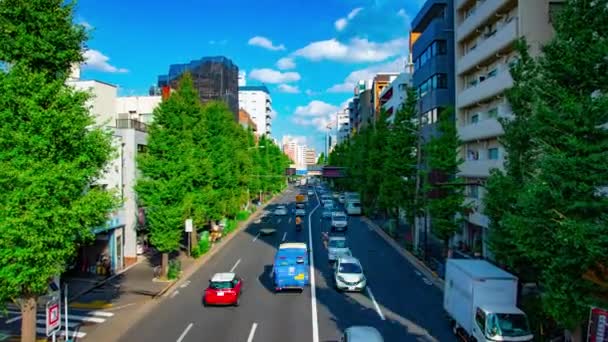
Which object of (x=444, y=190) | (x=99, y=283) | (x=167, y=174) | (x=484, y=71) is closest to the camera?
(x=99, y=283)

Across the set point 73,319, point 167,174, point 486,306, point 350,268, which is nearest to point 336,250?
point 350,268

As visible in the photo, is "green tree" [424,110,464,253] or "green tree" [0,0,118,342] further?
"green tree" [424,110,464,253]

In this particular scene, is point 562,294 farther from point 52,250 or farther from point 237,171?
point 237,171

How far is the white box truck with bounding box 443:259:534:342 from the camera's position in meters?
15.4

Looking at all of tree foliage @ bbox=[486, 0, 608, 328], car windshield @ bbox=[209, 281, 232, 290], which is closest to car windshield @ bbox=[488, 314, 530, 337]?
tree foliage @ bbox=[486, 0, 608, 328]

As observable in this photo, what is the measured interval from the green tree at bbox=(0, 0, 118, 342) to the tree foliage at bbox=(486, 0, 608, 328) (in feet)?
43.9

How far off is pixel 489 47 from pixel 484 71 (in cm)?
310

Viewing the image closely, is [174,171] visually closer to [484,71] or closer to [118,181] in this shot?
[118,181]

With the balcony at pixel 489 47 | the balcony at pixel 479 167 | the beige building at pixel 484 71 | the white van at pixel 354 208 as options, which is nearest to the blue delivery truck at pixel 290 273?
the beige building at pixel 484 71

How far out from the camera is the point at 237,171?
50.4 m

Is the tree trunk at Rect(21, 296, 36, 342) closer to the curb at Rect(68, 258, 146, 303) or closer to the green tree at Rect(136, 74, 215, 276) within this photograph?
the curb at Rect(68, 258, 146, 303)

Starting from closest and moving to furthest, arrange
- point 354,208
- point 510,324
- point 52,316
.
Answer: point 52,316 → point 510,324 → point 354,208

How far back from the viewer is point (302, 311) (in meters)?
21.5

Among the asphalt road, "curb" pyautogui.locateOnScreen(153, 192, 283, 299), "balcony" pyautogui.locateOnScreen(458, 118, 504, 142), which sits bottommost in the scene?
"curb" pyautogui.locateOnScreen(153, 192, 283, 299)
